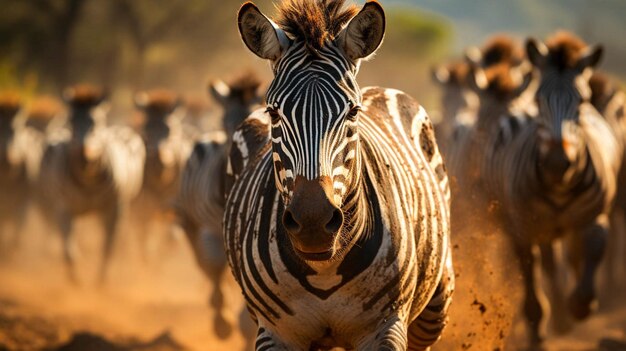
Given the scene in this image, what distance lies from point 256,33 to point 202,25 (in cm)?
4166

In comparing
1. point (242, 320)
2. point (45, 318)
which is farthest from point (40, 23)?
point (242, 320)

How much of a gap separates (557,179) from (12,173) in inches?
468

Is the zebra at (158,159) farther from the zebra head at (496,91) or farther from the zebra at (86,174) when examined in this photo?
the zebra head at (496,91)

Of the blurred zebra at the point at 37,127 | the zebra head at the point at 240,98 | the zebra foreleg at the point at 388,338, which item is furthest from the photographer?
the blurred zebra at the point at 37,127

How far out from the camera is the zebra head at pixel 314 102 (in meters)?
4.14

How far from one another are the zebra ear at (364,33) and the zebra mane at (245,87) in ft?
20.6

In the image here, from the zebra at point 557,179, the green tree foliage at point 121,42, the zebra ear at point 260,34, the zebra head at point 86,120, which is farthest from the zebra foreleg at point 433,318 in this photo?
the green tree foliage at point 121,42

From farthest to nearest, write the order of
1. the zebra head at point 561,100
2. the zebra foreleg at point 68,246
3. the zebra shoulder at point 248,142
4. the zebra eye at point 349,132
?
the zebra foreleg at point 68,246 < the zebra head at point 561,100 < the zebra shoulder at point 248,142 < the zebra eye at point 349,132

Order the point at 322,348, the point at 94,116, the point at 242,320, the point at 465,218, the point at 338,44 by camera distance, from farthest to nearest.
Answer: the point at 94,116 < the point at 242,320 < the point at 465,218 < the point at 322,348 < the point at 338,44

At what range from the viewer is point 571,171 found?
9258mm

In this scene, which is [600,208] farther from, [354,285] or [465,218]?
[354,285]

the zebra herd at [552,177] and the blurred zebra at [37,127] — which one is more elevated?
the zebra herd at [552,177]

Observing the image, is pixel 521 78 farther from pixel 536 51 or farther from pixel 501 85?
pixel 536 51

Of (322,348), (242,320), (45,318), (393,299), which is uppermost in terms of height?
(393,299)
